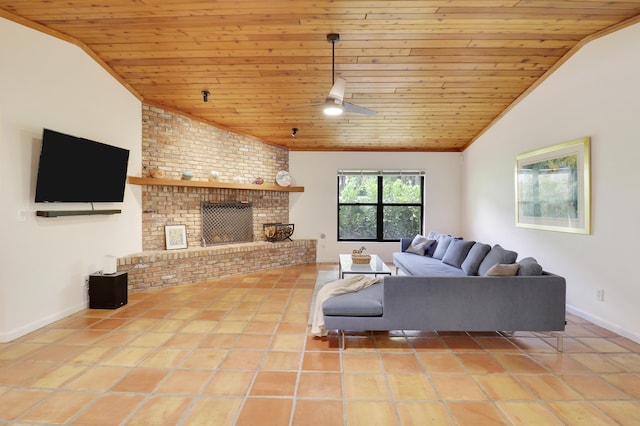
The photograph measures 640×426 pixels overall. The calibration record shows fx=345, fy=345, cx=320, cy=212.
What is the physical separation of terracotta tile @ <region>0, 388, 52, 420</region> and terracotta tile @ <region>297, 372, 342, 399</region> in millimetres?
1675

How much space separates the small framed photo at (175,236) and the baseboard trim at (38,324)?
4.85 ft

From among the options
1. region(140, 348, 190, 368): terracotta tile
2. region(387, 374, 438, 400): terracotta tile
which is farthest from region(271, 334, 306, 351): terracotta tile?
region(387, 374, 438, 400): terracotta tile

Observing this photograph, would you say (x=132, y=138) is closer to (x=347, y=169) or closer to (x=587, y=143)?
(x=347, y=169)

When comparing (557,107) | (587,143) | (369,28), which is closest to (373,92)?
(369,28)

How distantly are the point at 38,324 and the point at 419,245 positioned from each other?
17.3 feet

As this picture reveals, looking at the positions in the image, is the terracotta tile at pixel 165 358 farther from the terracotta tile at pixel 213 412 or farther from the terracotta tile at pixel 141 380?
the terracotta tile at pixel 213 412

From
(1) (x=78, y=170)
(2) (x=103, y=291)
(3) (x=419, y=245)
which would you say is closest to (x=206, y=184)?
(1) (x=78, y=170)

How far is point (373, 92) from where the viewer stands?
485cm

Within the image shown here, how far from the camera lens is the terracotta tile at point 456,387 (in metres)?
2.26

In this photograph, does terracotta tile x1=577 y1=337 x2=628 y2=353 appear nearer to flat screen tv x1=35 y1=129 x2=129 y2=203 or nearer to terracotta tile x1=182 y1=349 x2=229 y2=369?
terracotta tile x1=182 y1=349 x2=229 y2=369

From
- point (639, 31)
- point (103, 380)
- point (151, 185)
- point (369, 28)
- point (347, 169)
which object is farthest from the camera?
point (347, 169)

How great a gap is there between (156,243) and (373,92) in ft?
12.8

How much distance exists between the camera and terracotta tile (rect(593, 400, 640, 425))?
2.02m

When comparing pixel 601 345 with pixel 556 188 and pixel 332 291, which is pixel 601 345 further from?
pixel 332 291
